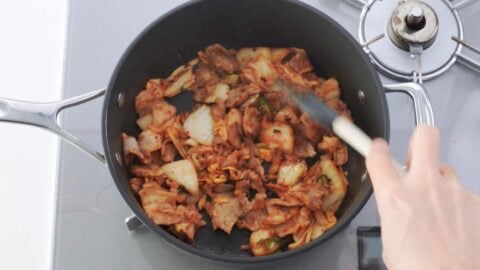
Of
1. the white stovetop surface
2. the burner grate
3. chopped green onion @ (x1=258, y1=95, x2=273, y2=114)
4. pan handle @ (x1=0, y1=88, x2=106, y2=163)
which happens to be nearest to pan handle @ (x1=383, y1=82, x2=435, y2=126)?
the burner grate

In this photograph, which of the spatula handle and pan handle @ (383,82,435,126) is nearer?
the spatula handle

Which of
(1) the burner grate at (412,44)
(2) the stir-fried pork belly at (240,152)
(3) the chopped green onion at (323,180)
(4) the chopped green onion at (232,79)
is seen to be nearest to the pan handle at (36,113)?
(2) the stir-fried pork belly at (240,152)

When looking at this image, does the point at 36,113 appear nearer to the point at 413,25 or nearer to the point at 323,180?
the point at 323,180

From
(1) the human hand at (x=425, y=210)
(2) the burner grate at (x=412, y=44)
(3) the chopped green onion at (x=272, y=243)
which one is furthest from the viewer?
(2) the burner grate at (x=412, y=44)

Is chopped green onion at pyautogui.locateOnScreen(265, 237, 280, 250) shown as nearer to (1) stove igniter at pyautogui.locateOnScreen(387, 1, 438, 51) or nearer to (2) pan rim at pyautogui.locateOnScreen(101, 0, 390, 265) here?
(2) pan rim at pyautogui.locateOnScreen(101, 0, 390, 265)

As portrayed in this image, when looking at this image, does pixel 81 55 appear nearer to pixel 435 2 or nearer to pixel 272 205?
pixel 272 205

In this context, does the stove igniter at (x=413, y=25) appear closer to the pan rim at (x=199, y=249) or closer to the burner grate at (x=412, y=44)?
the burner grate at (x=412, y=44)

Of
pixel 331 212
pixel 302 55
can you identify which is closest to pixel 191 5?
pixel 302 55
